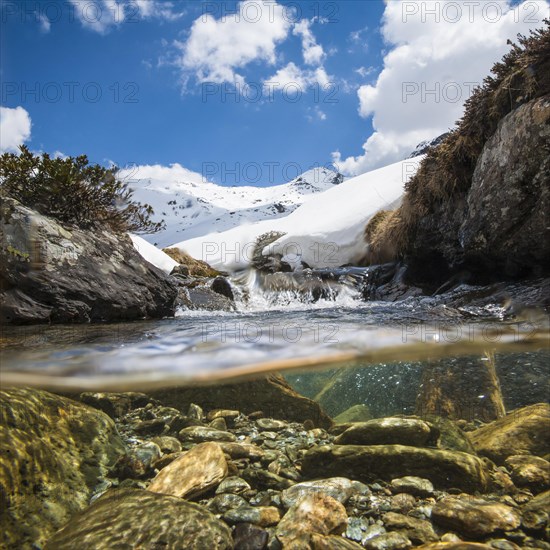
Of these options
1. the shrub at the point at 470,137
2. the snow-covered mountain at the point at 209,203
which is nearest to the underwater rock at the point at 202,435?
the shrub at the point at 470,137

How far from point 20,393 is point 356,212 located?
44.8 ft

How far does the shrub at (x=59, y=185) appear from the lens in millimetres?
6645

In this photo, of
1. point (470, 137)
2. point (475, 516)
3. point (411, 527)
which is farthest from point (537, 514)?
point (470, 137)

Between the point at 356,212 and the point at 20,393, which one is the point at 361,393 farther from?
the point at 356,212

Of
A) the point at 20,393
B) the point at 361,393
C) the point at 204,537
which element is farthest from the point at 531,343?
the point at 20,393

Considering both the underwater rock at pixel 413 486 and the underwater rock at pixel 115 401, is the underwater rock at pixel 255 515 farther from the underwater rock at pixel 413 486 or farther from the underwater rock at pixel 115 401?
the underwater rock at pixel 115 401

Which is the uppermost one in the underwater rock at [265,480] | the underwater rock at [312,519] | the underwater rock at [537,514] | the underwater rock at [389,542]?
the underwater rock at [265,480]

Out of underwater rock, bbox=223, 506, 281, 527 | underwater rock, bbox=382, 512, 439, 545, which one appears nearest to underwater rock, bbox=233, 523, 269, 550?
underwater rock, bbox=223, 506, 281, 527

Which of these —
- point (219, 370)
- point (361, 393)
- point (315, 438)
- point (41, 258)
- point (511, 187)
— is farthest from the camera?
point (511, 187)

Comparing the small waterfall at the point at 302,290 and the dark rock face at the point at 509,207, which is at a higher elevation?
the dark rock face at the point at 509,207

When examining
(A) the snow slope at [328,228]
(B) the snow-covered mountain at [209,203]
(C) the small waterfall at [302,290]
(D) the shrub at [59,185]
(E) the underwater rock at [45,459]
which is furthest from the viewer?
(B) the snow-covered mountain at [209,203]

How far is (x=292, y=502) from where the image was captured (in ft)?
8.14

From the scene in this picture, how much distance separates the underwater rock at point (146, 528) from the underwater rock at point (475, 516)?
1375 mm

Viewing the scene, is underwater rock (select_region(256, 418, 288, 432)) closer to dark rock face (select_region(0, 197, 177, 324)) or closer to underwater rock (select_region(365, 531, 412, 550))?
underwater rock (select_region(365, 531, 412, 550))
